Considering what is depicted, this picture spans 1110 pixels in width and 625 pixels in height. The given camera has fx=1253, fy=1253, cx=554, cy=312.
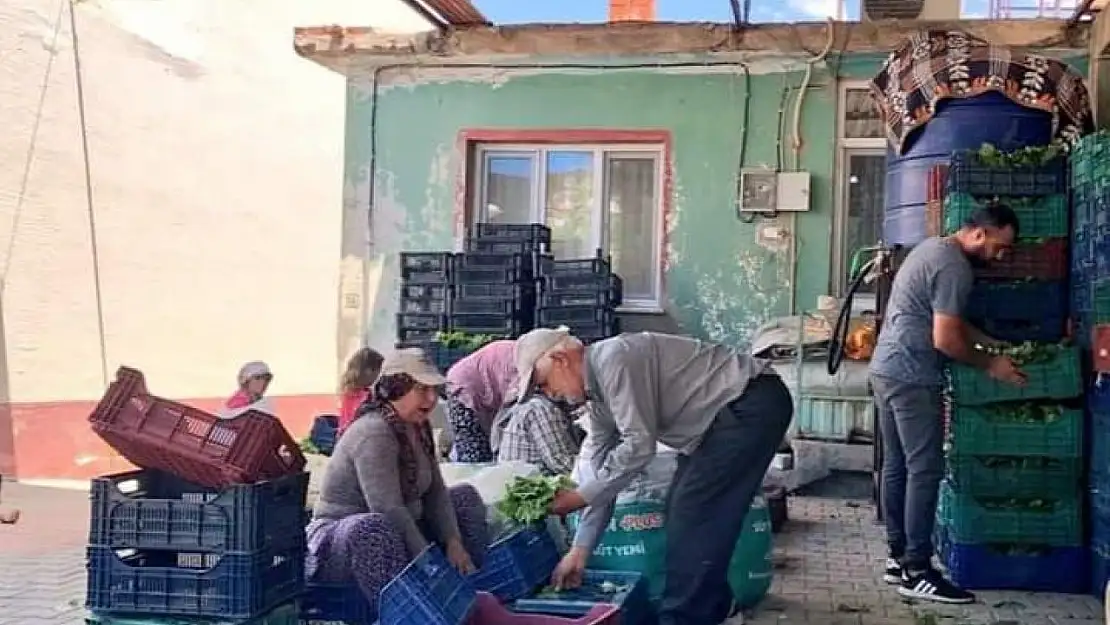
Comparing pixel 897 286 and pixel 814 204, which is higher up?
pixel 814 204

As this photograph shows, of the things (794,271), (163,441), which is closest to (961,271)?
(163,441)

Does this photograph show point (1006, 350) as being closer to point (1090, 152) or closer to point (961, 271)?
point (961, 271)

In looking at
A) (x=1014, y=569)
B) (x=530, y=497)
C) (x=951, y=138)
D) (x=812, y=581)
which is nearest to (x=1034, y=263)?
(x=951, y=138)

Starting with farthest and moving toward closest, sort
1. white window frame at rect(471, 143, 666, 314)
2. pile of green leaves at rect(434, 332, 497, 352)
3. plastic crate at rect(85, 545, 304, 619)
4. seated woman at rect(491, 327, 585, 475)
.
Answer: white window frame at rect(471, 143, 666, 314)
pile of green leaves at rect(434, 332, 497, 352)
seated woman at rect(491, 327, 585, 475)
plastic crate at rect(85, 545, 304, 619)

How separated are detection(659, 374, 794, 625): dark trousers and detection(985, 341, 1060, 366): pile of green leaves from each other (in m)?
1.84

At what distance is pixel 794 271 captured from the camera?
10125 mm

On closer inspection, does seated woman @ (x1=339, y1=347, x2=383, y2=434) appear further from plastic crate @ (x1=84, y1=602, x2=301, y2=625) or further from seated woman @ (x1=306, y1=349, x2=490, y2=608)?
plastic crate @ (x1=84, y1=602, x2=301, y2=625)

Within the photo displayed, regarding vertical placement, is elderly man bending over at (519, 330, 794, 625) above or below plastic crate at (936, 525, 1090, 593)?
above

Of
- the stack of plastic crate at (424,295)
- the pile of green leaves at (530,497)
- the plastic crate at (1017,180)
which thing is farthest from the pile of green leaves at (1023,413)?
the stack of plastic crate at (424,295)

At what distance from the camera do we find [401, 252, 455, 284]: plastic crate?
32.2 feet

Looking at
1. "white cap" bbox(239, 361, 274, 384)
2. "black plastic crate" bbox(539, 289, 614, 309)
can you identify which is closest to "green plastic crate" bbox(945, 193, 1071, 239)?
"black plastic crate" bbox(539, 289, 614, 309)

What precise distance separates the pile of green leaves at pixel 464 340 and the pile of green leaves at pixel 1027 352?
4408mm

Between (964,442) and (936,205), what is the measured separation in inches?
53.4

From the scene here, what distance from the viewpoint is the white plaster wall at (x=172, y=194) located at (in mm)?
10492
